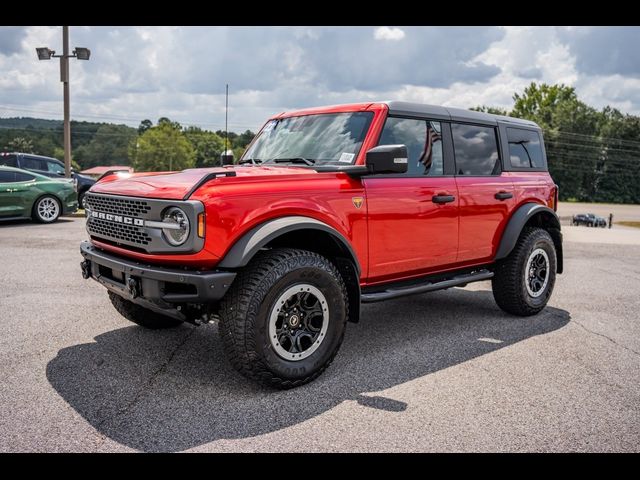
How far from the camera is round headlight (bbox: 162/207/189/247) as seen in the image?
3.49 meters

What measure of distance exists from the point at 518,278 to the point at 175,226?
3.64 metres

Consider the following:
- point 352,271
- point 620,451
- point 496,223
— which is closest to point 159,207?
point 352,271

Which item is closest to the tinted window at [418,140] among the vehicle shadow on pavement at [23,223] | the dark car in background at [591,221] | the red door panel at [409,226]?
the red door panel at [409,226]

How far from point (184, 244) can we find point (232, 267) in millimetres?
326

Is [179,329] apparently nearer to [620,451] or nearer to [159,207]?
[159,207]

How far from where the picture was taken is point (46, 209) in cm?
1371

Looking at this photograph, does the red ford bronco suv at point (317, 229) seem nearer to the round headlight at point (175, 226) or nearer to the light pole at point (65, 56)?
the round headlight at point (175, 226)

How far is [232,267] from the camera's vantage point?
3.53m

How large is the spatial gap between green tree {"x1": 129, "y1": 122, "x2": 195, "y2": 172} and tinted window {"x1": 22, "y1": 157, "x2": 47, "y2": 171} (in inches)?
3602

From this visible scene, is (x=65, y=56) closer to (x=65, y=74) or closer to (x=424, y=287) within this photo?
(x=65, y=74)

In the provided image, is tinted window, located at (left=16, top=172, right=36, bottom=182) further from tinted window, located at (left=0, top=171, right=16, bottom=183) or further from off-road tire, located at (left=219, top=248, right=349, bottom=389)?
off-road tire, located at (left=219, top=248, right=349, bottom=389)

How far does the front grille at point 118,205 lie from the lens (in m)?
3.74

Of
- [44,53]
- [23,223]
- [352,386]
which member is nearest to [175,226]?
[352,386]

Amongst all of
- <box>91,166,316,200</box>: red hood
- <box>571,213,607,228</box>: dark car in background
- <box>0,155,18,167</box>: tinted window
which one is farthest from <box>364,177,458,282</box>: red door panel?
<box>571,213,607,228</box>: dark car in background
